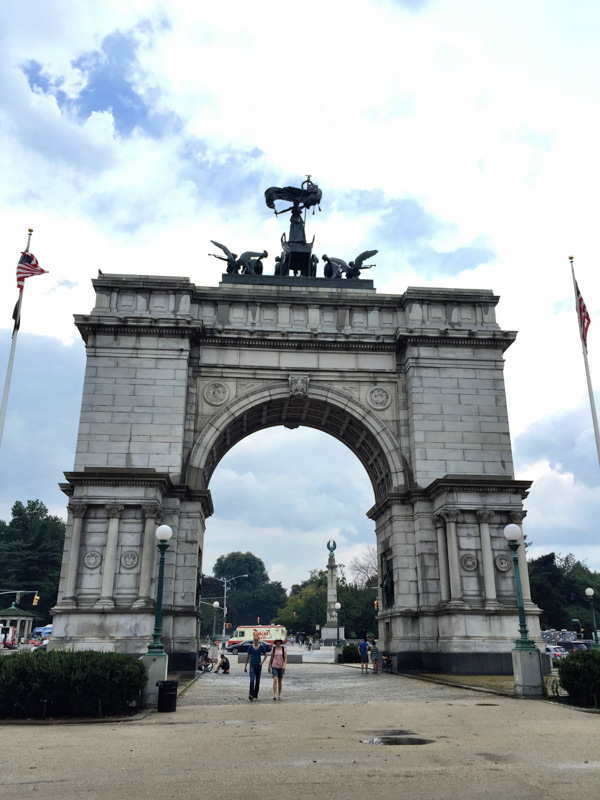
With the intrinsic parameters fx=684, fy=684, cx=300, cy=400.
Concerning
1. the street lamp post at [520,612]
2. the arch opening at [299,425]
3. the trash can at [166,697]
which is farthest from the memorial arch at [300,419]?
the trash can at [166,697]

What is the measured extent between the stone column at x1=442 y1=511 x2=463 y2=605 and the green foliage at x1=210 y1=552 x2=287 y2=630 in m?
146

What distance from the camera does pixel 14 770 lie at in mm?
9156

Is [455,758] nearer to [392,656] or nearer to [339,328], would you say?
[392,656]

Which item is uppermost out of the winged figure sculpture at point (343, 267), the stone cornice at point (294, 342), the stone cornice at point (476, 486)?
the winged figure sculpture at point (343, 267)

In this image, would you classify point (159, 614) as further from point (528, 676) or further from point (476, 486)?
point (476, 486)

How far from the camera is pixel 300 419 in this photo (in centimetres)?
3444

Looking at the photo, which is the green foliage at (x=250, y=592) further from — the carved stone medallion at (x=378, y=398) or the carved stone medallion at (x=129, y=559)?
the carved stone medallion at (x=129, y=559)

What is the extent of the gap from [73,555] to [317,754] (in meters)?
17.7

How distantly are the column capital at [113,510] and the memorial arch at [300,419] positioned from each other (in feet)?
0.27

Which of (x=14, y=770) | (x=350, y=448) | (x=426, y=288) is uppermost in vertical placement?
(x=426, y=288)

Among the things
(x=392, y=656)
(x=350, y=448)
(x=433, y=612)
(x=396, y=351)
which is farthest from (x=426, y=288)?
(x=392, y=656)

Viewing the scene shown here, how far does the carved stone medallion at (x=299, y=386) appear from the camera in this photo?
101 ft

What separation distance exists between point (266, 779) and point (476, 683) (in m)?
14.9

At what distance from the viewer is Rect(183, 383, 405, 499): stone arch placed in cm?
2986
